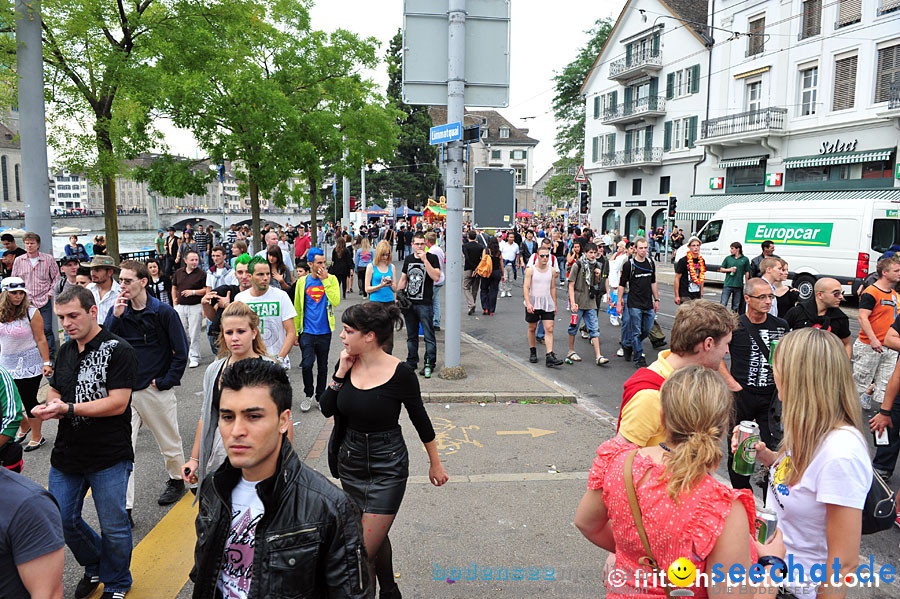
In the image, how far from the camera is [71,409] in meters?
3.42

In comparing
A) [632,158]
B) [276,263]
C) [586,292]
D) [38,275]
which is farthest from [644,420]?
[632,158]

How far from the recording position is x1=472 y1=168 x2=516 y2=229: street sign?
8.19 meters

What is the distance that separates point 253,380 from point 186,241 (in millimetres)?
16094

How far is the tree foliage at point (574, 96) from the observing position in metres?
48.3

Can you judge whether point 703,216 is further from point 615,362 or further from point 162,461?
point 162,461

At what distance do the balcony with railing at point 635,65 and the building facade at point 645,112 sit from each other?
0.06 meters

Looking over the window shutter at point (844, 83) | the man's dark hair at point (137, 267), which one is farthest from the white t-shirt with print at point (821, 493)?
the window shutter at point (844, 83)

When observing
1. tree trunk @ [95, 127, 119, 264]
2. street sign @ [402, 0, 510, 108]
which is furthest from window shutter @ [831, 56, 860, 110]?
tree trunk @ [95, 127, 119, 264]

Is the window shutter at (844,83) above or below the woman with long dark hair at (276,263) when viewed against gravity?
above

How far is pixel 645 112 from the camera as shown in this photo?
37.5 metres

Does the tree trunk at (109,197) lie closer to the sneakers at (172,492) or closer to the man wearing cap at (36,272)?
the man wearing cap at (36,272)

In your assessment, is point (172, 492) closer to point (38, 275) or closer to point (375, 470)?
point (375, 470)

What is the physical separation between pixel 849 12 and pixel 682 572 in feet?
101

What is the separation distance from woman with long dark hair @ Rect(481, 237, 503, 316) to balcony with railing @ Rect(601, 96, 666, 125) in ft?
87.6
